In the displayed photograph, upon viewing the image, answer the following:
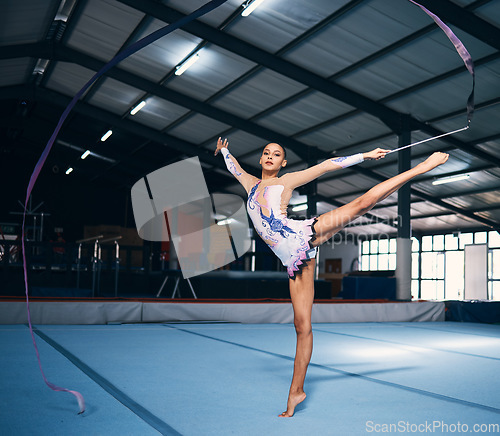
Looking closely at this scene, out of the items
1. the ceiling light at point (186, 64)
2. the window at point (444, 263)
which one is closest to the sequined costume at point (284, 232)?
the ceiling light at point (186, 64)

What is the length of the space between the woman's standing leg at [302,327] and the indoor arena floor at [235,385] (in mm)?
122

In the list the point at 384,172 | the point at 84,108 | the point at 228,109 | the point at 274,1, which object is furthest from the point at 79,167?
the point at 274,1

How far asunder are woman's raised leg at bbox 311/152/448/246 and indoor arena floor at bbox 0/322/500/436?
908mm

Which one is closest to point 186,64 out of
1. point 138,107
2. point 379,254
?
point 138,107

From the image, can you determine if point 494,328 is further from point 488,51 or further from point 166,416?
point 166,416

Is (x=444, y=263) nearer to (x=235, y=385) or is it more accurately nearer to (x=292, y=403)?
(x=235, y=385)

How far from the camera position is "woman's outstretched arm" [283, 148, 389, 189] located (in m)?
2.31

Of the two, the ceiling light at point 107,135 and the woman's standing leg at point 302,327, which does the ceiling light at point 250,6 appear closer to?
the woman's standing leg at point 302,327

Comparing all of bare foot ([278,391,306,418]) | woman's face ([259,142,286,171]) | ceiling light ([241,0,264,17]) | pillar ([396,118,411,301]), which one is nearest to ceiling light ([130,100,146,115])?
ceiling light ([241,0,264,17])

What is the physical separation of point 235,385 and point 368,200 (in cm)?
143

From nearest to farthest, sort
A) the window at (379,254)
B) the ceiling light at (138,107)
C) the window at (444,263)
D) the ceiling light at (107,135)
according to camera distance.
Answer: the ceiling light at (138,107), the ceiling light at (107,135), the window at (444,263), the window at (379,254)

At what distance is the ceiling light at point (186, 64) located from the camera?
11.0 metres

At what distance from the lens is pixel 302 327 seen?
2525 mm

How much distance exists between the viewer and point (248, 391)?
2.88 m
